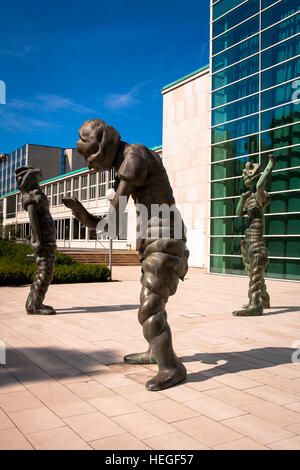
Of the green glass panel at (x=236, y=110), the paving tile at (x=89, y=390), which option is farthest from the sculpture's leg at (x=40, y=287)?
the green glass panel at (x=236, y=110)

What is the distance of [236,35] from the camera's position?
1914 cm

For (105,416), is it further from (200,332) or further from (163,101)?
(163,101)

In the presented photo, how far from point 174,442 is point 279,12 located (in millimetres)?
18412

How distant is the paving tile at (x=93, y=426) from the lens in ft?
9.01

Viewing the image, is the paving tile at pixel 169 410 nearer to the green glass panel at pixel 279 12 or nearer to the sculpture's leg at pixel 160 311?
the sculpture's leg at pixel 160 311

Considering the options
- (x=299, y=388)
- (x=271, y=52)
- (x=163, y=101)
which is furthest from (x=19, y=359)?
(x=163, y=101)

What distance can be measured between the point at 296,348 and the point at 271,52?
50.1 ft

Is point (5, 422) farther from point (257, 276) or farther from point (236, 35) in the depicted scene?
point (236, 35)

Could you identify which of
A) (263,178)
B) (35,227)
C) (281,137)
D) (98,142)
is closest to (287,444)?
(98,142)

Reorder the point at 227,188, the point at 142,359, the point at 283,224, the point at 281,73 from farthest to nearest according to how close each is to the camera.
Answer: the point at 227,188 → the point at 281,73 → the point at 283,224 → the point at 142,359

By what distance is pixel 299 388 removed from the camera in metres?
3.83

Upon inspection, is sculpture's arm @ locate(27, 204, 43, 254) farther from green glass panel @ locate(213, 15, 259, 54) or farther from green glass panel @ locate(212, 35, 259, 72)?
green glass panel @ locate(213, 15, 259, 54)

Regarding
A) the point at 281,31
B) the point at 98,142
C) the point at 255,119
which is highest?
the point at 281,31

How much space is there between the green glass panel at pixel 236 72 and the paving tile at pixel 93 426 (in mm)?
17889
